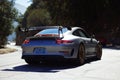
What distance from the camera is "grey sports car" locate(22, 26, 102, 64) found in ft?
37.7

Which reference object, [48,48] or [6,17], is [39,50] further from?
[6,17]

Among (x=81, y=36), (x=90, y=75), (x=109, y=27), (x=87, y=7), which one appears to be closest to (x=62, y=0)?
(x=87, y=7)

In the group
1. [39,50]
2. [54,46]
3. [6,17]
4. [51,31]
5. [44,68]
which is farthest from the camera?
[6,17]

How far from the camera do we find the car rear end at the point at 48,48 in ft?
37.7

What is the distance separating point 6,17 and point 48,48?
646 inches

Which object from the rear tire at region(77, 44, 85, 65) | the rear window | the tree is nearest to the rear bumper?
the rear tire at region(77, 44, 85, 65)

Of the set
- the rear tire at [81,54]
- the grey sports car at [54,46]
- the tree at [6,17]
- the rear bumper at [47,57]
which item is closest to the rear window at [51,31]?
the grey sports car at [54,46]

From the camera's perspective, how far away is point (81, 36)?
13.0 metres

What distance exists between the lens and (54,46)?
11.5 metres

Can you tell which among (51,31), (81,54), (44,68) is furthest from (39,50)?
(81,54)

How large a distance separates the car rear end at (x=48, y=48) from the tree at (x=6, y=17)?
50.1 feet

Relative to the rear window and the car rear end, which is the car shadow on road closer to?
the car rear end

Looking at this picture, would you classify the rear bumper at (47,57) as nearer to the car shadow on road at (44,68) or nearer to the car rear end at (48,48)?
the car rear end at (48,48)

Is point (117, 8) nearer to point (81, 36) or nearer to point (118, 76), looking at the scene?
point (81, 36)
